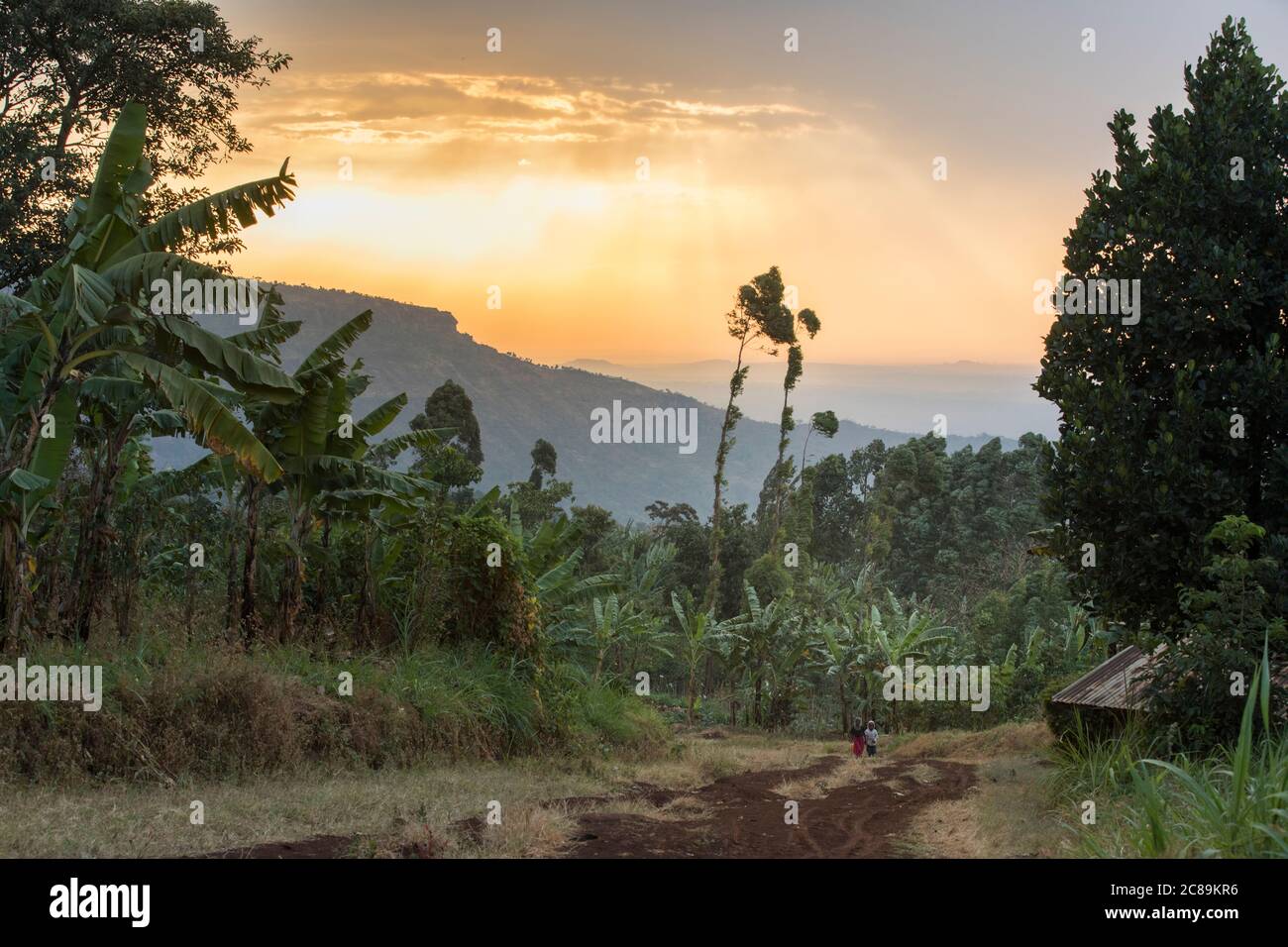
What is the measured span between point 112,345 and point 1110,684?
1485cm

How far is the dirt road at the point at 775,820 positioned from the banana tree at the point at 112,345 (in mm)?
6015

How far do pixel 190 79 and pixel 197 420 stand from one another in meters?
13.9

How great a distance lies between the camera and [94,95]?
2188cm

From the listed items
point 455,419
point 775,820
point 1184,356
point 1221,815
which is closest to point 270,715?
point 775,820

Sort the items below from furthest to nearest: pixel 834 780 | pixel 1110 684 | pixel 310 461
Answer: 1. pixel 834 780
2. pixel 1110 684
3. pixel 310 461

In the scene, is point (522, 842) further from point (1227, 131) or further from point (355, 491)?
point (1227, 131)

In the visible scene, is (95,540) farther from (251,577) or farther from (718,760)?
(718,760)

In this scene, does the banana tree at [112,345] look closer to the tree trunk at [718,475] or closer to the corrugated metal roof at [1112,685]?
the corrugated metal roof at [1112,685]

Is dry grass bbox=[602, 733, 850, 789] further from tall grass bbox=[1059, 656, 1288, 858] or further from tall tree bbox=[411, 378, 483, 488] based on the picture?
tall tree bbox=[411, 378, 483, 488]

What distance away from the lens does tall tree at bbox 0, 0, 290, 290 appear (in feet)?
64.7

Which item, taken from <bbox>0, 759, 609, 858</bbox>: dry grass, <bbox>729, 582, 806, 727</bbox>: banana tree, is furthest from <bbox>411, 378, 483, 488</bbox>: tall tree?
→ <bbox>0, 759, 609, 858</bbox>: dry grass

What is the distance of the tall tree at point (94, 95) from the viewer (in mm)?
19734

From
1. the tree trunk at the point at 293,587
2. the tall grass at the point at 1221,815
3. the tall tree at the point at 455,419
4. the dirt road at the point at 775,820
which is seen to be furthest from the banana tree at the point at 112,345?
the tall tree at the point at 455,419

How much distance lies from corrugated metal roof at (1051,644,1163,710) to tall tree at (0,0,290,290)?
665 inches
